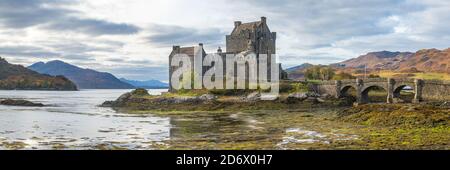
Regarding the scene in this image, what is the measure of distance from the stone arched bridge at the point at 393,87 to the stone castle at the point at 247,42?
11.4 m

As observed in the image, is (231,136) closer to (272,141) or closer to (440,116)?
(272,141)

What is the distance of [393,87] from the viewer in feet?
186

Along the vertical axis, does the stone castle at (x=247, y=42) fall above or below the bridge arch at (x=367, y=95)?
above

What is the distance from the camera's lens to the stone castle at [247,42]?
76125 millimetres

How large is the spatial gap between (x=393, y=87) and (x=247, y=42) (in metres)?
27.3

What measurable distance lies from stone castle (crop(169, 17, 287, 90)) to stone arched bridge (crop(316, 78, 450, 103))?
11365 mm

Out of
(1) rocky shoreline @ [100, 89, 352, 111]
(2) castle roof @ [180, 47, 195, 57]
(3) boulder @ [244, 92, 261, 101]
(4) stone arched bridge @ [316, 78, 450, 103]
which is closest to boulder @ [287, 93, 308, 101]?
(1) rocky shoreline @ [100, 89, 352, 111]

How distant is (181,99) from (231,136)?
120 feet

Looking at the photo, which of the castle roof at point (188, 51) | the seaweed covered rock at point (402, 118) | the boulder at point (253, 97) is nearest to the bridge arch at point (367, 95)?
the boulder at point (253, 97)

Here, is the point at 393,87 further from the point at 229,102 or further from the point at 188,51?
the point at 188,51

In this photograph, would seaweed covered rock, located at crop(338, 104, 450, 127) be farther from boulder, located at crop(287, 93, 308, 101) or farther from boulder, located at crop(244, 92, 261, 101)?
boulder, located at crop(244, 92, 261, 101)

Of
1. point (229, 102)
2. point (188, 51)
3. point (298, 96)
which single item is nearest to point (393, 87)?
point (298, 96)

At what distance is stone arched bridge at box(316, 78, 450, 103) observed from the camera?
167 feet

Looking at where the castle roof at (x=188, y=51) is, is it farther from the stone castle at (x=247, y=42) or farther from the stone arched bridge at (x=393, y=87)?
the stone arched bridge at (x=393, y=87)
